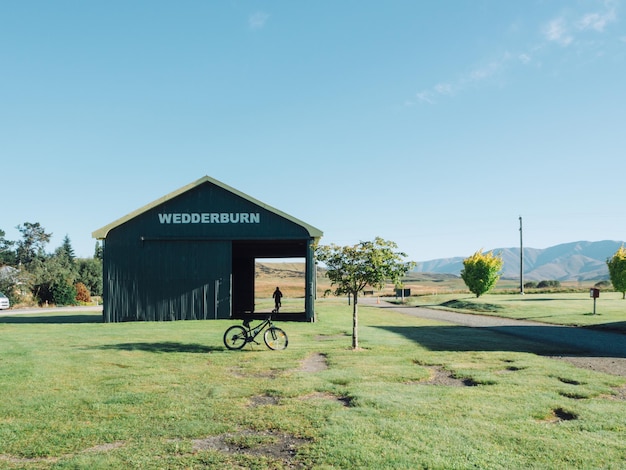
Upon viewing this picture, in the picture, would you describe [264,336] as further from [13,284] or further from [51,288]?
[13,284]

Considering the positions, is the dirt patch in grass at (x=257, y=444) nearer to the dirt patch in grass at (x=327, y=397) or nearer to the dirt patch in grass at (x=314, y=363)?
the dirt patch in grass at (x=327, y=397)

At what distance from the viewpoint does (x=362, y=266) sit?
15.3m

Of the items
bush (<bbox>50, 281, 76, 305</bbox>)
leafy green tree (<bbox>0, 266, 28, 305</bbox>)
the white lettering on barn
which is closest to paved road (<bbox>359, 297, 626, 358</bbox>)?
the white lettering on barn

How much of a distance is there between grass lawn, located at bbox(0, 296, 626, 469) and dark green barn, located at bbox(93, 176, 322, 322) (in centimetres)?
1144

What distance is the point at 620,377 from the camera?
36.8 feet

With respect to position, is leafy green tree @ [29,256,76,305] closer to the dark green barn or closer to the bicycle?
the dark green barn

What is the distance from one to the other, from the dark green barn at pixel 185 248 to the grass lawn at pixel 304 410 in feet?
37.5

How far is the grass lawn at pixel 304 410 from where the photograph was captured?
6.11 metres

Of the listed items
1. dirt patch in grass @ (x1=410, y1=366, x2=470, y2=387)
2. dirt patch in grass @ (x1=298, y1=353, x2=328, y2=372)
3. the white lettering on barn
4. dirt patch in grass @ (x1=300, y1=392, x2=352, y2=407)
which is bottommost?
dirt patch in grass @ (x1=298, y1=353, x2=328, y2=372)

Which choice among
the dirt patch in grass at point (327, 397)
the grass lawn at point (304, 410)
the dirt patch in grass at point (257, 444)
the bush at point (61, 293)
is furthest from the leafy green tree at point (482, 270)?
the dirt patch in grass at point (257, 444)

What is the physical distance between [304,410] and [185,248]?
20198mm

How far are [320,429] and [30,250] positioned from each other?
295 feet

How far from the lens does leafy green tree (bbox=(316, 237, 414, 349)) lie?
15260 mm

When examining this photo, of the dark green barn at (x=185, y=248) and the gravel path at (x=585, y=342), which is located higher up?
the dark green barn at (x=185, y=248)
